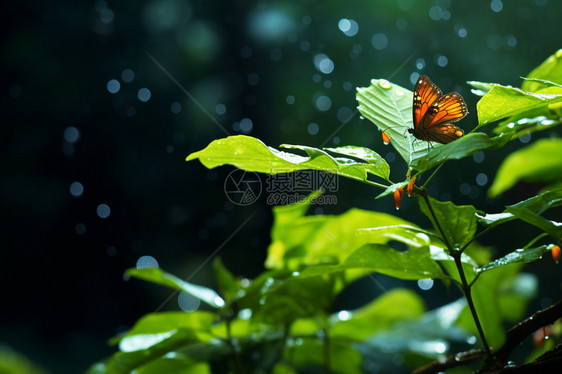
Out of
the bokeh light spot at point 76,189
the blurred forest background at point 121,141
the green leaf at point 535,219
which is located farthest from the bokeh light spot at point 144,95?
the green leaf at point 535,219

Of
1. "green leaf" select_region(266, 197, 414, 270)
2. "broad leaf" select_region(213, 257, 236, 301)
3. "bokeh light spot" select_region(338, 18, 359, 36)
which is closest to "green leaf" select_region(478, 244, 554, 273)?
"green leaf" select_region(266, 197, 414, 270)

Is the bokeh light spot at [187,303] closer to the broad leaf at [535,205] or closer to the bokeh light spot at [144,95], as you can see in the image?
the bokeh light spot at [144,95]

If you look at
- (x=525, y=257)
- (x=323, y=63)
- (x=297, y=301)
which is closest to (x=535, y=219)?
(x=525, y=257)

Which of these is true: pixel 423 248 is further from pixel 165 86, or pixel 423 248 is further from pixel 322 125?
pixel 165 86

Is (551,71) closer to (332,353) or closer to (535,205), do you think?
(535,205)

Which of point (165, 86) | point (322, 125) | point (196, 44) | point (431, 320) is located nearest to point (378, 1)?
point (322, 125)

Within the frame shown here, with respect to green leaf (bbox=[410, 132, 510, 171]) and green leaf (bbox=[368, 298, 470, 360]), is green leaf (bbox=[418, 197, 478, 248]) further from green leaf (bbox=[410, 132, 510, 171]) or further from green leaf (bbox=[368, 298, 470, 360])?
green leaf (bbox=[368, 298, 470, 360])
